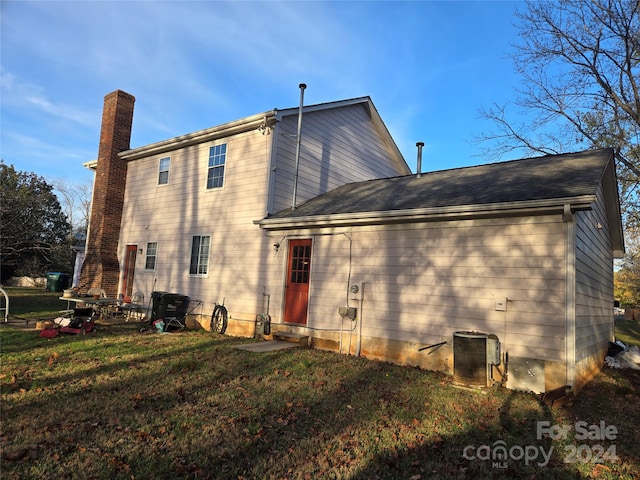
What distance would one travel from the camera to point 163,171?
14.2 m

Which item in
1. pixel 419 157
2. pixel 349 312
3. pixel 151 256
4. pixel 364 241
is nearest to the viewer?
pixel 349 312

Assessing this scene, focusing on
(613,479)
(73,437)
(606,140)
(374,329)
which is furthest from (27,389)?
(606,140)

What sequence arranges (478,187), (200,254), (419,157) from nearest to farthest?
1. (478,187)
2. (419,157)
3. (200,254)

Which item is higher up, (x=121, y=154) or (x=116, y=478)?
(x=121, y=154)

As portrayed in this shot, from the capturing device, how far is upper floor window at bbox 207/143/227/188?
12422 mm

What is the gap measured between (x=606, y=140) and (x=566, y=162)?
11.7 m

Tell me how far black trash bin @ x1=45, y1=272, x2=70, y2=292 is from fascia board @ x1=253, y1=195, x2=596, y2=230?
2012 cm

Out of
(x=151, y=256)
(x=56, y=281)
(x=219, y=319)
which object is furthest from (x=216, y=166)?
(x=56, y=281)

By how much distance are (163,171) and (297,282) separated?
7.39 metres

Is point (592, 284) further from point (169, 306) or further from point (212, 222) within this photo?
point (169, 306)

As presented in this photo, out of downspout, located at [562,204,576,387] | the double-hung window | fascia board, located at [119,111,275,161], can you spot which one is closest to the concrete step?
the double-hung window

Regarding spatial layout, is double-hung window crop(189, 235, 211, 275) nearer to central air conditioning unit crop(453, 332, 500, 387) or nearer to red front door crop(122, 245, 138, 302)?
red front door crop(122, 245, 138, 302)

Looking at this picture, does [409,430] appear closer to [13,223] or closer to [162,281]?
[162,281]

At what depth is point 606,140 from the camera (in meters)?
17.5
